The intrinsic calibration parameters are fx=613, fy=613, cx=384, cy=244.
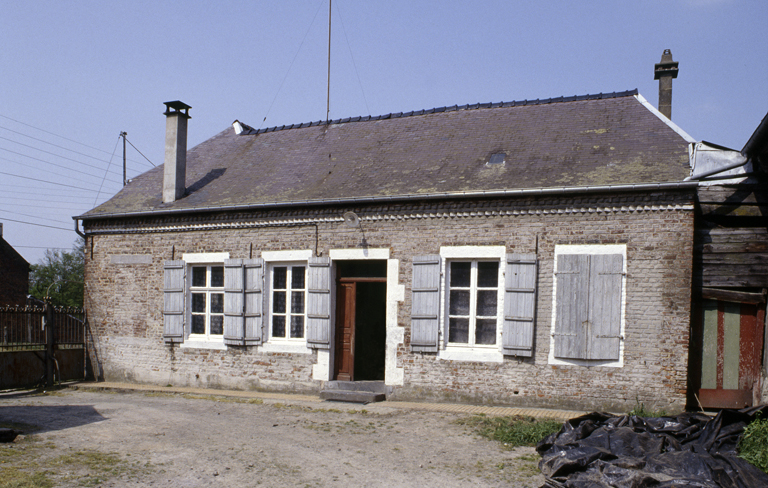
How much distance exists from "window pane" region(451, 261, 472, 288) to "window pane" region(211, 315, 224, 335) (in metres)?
4.79

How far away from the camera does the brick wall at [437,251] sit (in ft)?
29.3

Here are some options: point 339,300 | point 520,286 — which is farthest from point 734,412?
point 339,300

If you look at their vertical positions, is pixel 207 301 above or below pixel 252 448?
above

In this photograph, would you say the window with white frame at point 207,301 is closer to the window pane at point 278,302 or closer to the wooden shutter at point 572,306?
the window pane at point 278,302

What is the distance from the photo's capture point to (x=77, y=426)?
27.4 feet

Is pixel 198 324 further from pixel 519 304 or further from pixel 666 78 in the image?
pixel 666 78

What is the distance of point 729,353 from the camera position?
9.07 metres

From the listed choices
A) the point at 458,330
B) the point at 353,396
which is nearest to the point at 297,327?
the point at 353,396

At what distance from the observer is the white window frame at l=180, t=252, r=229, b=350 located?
11.9m

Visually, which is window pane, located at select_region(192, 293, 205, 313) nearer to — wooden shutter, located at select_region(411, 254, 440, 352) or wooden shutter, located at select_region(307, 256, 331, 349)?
wooden shutter, located at select_region(307, 256, 331, 349)

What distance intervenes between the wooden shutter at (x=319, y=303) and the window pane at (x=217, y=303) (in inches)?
83.1

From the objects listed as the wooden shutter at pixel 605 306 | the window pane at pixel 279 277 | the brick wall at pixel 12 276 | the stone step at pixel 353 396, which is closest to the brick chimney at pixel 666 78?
the wooden shutter at pixel 605 306

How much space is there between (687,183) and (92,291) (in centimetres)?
1166

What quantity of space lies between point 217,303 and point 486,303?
5411 millimetres
